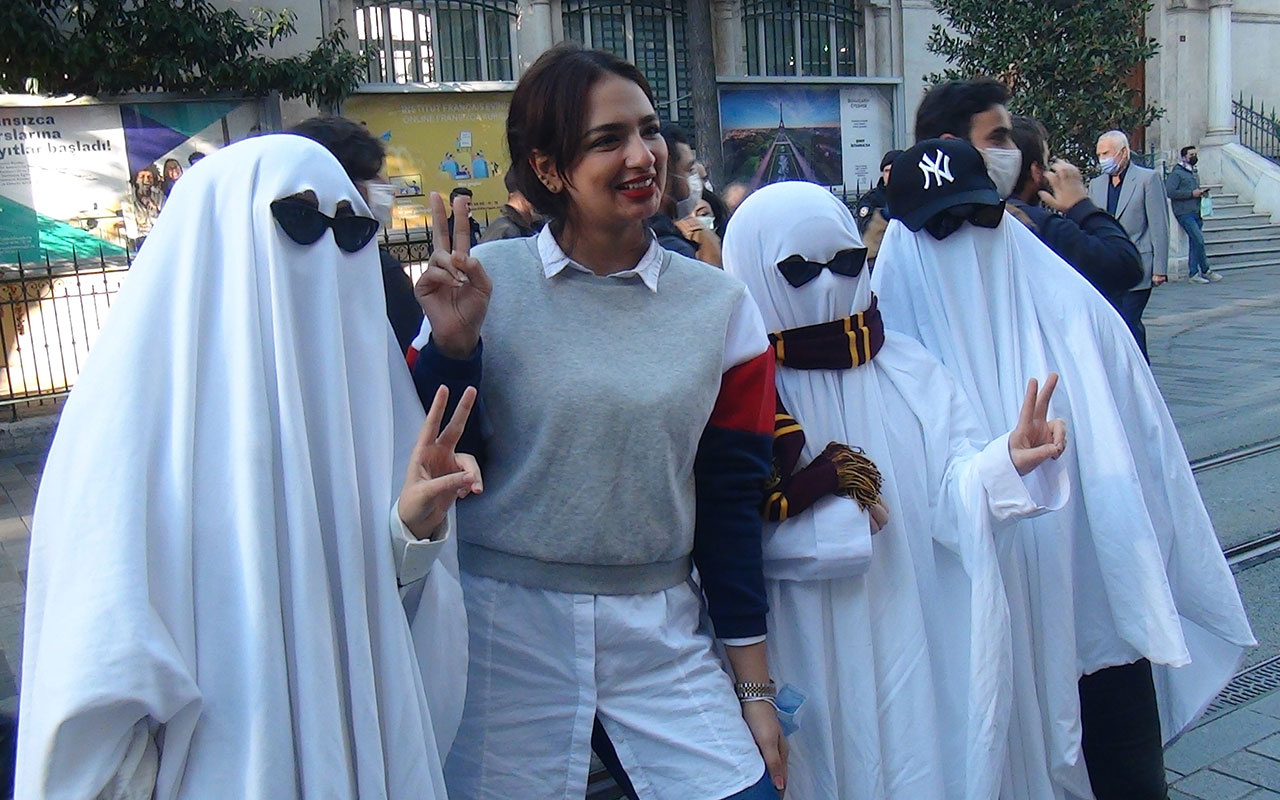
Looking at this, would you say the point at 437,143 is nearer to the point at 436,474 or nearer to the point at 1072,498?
the point at 1072,498

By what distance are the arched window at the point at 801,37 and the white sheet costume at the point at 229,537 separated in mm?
16070

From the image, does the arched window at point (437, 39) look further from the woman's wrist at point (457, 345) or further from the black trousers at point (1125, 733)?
the woman's wrist at point (457, 345)

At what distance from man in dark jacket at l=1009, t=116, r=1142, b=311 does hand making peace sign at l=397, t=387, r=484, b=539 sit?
2388 millimetres

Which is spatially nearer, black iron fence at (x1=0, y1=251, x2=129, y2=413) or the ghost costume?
the ghost costume

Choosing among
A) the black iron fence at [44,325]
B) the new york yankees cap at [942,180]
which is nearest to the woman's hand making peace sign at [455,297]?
the new york yankees cap at [942,180]

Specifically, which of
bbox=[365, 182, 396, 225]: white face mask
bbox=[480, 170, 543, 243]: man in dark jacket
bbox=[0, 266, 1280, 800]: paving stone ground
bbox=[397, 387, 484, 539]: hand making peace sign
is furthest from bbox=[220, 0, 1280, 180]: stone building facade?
bbox=[397, 387, 484, 539]: hand making peace sign

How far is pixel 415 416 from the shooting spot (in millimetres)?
2059

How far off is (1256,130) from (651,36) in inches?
481

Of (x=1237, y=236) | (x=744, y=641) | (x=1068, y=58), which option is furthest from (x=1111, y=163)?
(x=1237, y=236)

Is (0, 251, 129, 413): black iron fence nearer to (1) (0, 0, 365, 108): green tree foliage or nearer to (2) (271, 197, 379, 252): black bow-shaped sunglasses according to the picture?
(1) (0, 0, 365, 108): green tree foliage

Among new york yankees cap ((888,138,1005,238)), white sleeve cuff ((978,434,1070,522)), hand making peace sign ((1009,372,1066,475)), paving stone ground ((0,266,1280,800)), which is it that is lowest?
paving stone ground ((0,266,1280,800))

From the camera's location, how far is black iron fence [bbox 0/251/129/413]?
10.7 metres

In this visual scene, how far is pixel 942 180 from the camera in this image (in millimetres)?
2908

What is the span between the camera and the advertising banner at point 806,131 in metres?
16.8
